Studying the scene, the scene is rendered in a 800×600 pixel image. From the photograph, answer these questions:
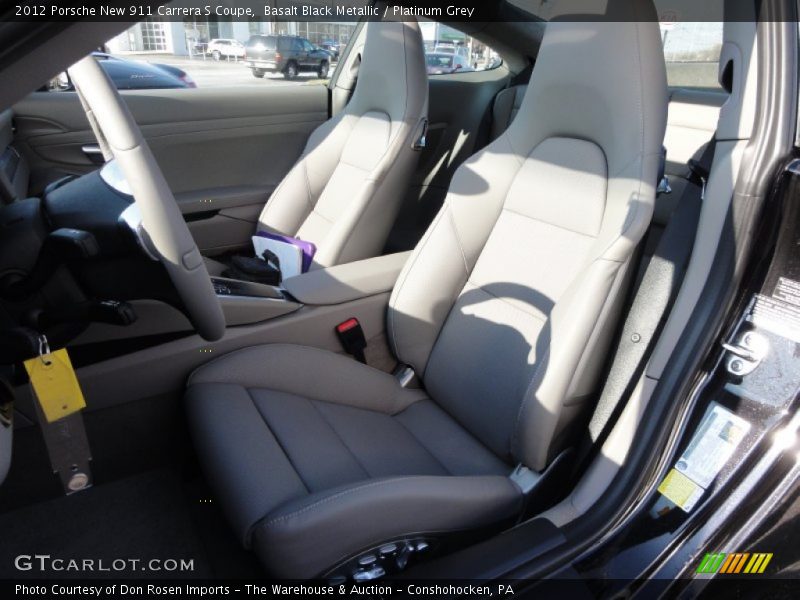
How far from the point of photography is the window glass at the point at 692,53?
1249 millimetres

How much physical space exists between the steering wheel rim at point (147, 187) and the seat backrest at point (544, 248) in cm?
69

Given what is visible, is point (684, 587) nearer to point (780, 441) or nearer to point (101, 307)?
point (780, 441)

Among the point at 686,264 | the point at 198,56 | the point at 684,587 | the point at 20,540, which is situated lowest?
the point at 20,540

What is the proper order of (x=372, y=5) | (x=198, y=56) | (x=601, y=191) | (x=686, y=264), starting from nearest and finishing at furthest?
(x=686, y=264) < (x=601, y=191) < (x=372, y=5) < (x=198, y=56)

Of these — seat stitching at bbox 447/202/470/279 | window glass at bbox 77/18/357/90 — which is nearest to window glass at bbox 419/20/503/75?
window glass at bbox 77/18/357/90

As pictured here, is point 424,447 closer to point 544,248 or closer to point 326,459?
point 326,459

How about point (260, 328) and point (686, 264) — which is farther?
point (260, 328)

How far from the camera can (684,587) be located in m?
1.03

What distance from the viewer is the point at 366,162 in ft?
7.08

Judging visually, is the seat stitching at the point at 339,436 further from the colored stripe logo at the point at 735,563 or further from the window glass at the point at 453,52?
the window glass at the point at 453,52

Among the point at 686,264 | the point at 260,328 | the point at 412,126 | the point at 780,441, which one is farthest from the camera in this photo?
the point at 412,126

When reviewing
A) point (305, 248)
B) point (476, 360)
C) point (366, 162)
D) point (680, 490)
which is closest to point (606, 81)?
point (476, 360)

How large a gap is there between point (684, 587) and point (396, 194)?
1.54 metres

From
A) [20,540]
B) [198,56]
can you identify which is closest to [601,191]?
[20,540]
